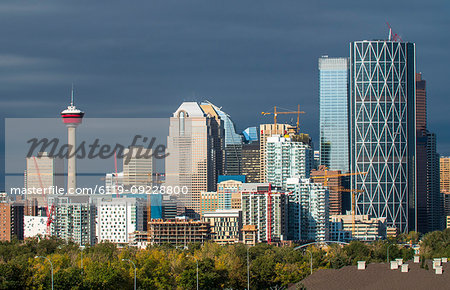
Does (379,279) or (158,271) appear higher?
(379,279)

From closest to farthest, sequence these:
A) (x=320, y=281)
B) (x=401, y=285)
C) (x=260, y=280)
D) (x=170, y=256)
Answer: (x=401, y=285)
(x=320, y=281)
(x=260, y=280)
(x=170, y=256)

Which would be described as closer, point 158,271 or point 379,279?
point 379,279

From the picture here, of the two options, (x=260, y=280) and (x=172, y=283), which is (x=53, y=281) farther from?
(x=260, y=280)

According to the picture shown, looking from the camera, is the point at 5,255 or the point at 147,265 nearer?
the point at 147,265

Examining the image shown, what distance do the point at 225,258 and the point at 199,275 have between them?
23.5 meters

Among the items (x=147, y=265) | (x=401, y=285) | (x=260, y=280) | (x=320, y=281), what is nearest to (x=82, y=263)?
(x=147, y=265)

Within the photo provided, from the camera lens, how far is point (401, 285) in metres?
91.7

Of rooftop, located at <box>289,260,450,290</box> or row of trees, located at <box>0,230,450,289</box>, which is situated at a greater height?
rooftop, located at <box>289,260,450,290</box>

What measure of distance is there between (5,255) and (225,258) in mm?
38535

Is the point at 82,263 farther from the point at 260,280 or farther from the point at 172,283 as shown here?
the point at 260,280

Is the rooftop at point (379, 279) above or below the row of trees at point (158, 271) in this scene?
above

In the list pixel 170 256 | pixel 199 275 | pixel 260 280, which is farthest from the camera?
pixel 170 256

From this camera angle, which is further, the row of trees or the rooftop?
the row of trees

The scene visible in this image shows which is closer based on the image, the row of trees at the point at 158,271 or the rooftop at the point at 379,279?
the rooftop at the point at 379,279
